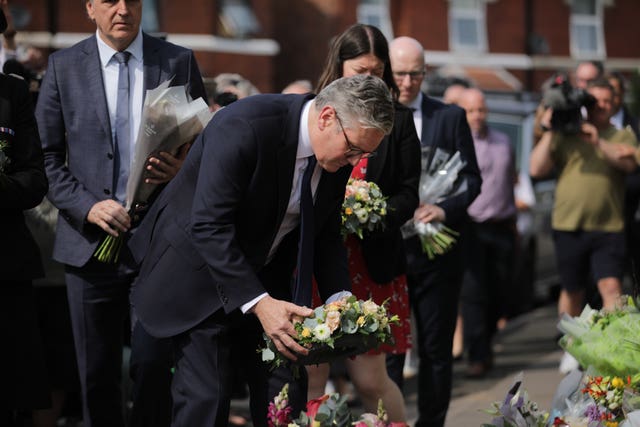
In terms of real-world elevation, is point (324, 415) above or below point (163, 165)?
below

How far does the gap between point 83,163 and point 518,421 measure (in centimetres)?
224

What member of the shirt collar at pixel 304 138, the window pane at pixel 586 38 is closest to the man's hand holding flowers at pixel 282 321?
the shirt collar at pixel 304 138

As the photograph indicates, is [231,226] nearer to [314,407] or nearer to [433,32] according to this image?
[314,407]

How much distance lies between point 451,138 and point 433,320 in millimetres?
977

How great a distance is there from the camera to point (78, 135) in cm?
582

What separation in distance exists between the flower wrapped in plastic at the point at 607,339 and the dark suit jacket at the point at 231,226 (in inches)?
50.0

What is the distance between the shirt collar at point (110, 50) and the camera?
5.89 meters

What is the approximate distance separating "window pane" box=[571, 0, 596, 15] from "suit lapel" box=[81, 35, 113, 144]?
25.8m

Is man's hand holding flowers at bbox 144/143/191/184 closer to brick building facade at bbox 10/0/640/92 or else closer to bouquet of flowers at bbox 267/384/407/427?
bouquet of flowers at bbox 267/384/407/427

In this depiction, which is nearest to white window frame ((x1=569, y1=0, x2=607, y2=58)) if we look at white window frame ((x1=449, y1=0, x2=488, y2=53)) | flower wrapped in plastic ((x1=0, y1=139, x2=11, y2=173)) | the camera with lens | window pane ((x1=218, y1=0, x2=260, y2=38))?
white window frame ((x1=449, y1=0, x2=488, y2=53))

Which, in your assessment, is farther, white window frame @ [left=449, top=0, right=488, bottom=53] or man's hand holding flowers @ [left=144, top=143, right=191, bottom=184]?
white window frame @ [left=449, top=0, right=488, bottom=53]

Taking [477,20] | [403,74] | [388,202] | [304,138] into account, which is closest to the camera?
[304,138]

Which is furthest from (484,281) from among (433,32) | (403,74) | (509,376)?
(433,32)

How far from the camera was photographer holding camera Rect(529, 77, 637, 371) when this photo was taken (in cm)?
896
